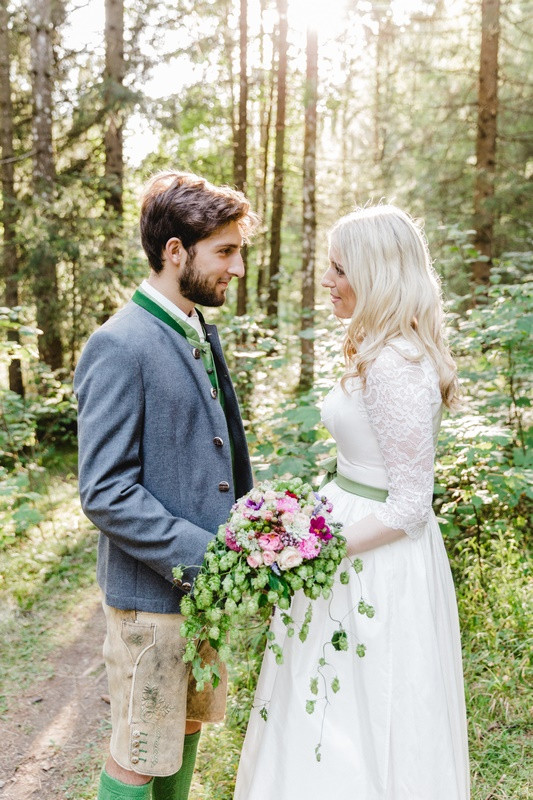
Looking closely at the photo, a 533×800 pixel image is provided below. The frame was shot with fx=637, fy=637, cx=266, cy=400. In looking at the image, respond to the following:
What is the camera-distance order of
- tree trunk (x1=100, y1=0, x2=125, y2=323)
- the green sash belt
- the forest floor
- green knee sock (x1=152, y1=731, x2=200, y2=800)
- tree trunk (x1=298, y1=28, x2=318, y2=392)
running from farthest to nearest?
tree trunk (x1=100, y1=0, x2=125, y2=323) < tree trunk (x1=298, y1=28, x2=318, y2=392) < the forest floor < green knee sock (x1=152, y1=731, x2=200, y2=800) < the green sash belt

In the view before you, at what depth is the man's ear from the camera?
2131mm

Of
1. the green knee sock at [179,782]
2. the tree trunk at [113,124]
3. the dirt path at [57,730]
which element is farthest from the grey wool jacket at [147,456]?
the tree trunk at [113,124]

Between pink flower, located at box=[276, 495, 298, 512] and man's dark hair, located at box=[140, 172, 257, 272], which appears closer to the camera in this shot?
pink flower, located at box=[276, 495, 298, 512]

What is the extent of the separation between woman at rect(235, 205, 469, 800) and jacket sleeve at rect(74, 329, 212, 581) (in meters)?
0.64

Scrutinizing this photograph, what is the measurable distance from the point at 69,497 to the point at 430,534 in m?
5.52

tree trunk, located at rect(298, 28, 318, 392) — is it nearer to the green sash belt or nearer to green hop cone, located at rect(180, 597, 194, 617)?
the green sash belt

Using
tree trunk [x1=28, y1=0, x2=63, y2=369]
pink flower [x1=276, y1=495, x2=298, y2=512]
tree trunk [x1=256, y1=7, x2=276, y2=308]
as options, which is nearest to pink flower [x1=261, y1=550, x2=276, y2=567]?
pink flower [x1=276, y1=495, x2=298, y2=512]

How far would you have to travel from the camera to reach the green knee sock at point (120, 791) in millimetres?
2072

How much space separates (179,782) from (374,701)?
2.91ft

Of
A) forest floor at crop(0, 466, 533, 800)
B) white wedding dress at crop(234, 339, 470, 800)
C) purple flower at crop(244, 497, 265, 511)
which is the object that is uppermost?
purple flower at crop(244, 497, 265, 511)

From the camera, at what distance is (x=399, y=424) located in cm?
203

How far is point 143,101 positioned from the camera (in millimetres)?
9695

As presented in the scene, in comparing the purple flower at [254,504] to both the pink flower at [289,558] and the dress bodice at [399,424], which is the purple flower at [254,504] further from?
the dress bodice at [399,424]

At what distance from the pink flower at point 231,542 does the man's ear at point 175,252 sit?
93 cm
